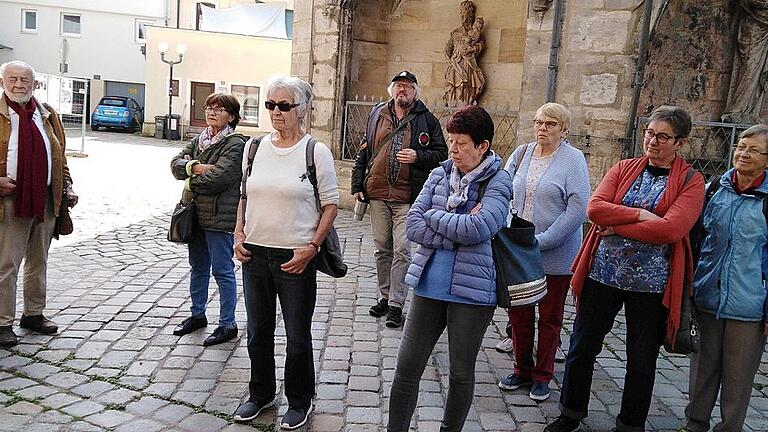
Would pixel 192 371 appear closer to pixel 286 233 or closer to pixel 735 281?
pixel 286 233

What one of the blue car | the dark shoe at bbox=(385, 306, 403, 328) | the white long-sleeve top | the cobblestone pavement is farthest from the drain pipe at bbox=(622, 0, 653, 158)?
the blue car

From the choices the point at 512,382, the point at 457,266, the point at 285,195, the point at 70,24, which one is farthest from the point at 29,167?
the point at 70,24

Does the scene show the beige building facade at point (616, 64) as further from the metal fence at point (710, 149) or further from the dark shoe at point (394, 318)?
the dark shoe at point (394, 318)

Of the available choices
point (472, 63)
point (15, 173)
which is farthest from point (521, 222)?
point (472, 63)

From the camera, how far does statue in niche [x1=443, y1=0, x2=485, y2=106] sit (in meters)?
10.8

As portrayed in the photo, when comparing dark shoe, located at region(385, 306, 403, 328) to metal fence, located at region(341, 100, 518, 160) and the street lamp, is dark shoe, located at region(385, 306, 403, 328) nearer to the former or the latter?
metal fence, located at region(341, 100, 518, 160)

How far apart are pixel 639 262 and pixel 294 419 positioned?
2.04m

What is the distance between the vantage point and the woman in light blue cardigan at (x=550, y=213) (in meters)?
4.18

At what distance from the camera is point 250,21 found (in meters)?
31.4

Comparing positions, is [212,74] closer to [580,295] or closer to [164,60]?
[164,60]

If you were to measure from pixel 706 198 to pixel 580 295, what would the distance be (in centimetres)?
87

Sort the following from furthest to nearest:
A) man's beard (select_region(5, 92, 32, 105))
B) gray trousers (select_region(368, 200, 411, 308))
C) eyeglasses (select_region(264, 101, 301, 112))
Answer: gray trousers (select_region(368, 200, 411, 308)) < man's beard (select_region(5, 92, 32, 105)) < eyeglasses (select_region(264, 101, 301, 112))

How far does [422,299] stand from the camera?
325cm

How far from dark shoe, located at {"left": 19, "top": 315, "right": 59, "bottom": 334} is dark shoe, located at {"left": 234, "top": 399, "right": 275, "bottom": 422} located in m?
1.99
